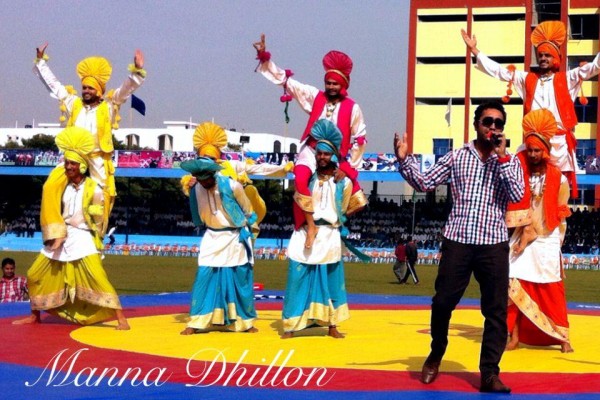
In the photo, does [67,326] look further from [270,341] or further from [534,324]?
[534,324]

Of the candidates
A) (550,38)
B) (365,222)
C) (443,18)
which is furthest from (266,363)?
(443,18)

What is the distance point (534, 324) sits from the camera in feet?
30.7

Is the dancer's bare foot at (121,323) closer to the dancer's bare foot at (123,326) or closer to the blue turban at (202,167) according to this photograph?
the dancer's bare foot at (123,326)

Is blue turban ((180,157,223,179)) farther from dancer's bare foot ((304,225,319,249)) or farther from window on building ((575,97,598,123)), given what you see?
window on building ((575,97,598,123))

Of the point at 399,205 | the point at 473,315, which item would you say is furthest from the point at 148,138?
the point at 473,315

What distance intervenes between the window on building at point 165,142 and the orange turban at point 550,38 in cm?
7481

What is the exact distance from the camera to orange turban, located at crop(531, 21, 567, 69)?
10.4m

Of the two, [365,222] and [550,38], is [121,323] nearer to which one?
[550,38]

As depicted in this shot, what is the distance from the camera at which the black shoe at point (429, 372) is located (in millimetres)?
7344

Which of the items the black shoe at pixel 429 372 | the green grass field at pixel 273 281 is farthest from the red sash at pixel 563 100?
the green grass field at pixel 273 281

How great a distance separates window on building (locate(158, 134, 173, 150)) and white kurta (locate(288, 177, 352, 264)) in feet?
245

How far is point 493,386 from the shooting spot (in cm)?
705

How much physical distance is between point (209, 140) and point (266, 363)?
3226mm

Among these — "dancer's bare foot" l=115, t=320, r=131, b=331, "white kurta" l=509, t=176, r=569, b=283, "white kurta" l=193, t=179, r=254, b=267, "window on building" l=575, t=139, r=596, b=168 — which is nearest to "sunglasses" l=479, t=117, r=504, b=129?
"white kurta" l=509, t=176, r=569, b=283
